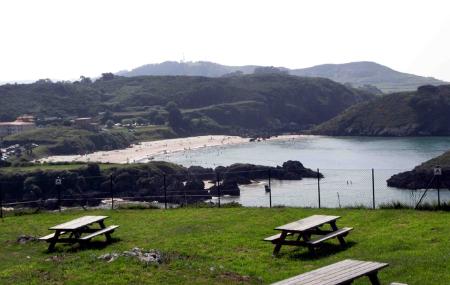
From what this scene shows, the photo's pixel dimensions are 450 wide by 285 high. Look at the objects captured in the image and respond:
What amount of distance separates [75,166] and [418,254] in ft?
268

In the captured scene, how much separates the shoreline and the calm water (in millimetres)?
4653

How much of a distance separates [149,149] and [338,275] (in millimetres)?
127125

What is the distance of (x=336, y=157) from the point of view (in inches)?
4449

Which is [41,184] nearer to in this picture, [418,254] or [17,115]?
[418,254]

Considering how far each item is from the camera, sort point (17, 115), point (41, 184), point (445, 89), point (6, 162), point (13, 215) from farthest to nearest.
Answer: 1. point (17, 115)
2. point (445, 89)
3. point (6, 162)
4. point (41, 184)
5. point (13, 215)

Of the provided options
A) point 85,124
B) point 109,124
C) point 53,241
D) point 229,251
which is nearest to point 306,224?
point 229,251

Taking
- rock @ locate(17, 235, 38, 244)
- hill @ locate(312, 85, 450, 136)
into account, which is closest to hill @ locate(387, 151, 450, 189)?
rock @ locate(17, 235, 38, 244)

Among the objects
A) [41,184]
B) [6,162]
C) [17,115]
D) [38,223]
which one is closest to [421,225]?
[38,223]

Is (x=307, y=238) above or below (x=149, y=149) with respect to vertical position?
above

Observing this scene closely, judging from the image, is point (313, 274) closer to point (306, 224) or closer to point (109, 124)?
point (306, 224)

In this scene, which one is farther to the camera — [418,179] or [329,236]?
[418,179]

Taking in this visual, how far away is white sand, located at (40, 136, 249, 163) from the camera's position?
113438 mm

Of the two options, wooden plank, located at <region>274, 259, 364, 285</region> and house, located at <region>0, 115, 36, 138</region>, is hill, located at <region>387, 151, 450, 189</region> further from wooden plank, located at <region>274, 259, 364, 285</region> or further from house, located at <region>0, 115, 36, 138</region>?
house, located at <region>0, 115, 36, 138</region>

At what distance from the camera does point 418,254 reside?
12188 mm
